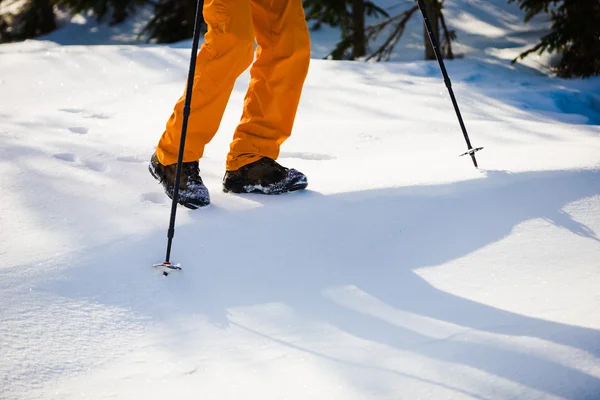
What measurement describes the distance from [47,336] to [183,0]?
9.84 metres

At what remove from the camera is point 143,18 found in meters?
13.8

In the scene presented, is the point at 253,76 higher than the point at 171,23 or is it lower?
higher

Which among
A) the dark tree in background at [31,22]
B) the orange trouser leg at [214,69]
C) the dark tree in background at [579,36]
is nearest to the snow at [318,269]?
the orange trouser leg at [214,69]

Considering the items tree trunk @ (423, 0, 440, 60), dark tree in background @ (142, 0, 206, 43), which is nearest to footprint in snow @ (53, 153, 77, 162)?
tree trunk @ (423, 0, 440, 60)

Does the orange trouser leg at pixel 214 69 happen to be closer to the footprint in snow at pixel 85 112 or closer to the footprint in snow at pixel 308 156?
the footprint in snow at pixel 308 156

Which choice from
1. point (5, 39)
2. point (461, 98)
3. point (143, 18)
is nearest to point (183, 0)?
point (143, 18)

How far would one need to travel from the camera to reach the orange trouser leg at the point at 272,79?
8.87ft

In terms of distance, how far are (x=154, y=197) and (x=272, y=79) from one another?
0.76m

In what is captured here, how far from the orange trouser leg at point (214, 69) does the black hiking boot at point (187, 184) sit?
4 cm

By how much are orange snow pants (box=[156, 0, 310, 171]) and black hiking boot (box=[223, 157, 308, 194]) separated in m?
0.04

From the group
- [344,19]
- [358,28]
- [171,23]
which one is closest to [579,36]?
[358,28]

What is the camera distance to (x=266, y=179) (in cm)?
280

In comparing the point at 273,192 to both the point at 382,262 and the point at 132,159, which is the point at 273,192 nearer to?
the point at 382,262

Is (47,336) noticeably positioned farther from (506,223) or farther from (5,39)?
(5,39)
